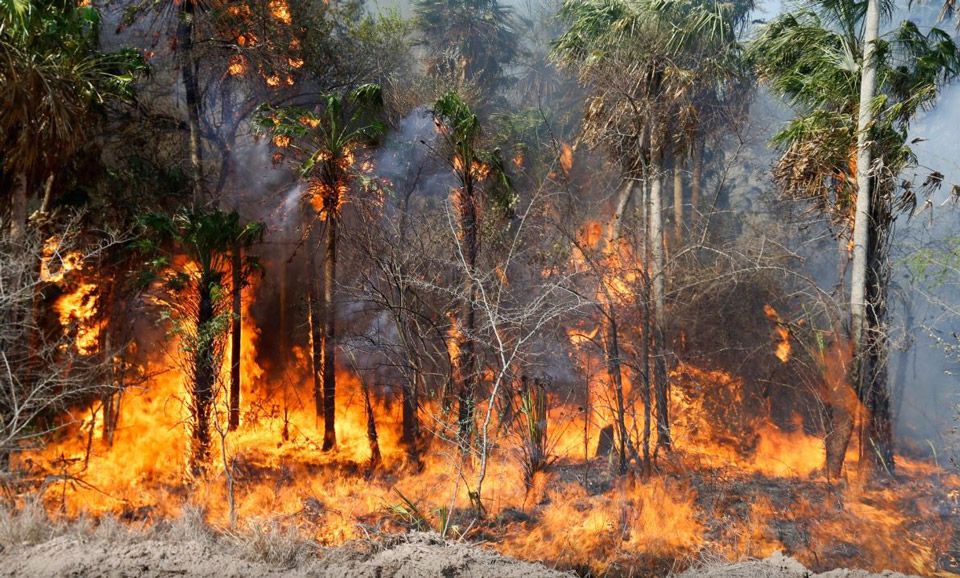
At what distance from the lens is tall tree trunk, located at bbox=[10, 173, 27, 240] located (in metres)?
9.50

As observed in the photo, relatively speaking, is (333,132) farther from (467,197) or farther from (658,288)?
(658,288)

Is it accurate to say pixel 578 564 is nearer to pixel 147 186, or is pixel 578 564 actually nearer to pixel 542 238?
pixel 542 238

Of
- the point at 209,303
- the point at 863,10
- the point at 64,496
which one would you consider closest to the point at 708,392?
the point at 863,10

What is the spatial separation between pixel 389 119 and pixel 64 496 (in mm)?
9475

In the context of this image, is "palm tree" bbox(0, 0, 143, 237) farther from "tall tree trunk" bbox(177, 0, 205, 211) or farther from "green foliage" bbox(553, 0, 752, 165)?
"green foliage" bbox(553, 0, 752, 165)

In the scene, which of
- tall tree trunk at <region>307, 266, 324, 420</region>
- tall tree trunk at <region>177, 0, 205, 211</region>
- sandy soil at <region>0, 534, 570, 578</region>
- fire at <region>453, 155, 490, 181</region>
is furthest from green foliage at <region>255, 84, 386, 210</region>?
sandy soil at <region>0, 534, 570, 578</region>

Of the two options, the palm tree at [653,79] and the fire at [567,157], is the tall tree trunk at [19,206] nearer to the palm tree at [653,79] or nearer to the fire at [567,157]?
the palm tree at [653,79]

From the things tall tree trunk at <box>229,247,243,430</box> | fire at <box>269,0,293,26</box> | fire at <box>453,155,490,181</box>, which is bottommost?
tall tree trunk at <box>229,247,243,430</box>

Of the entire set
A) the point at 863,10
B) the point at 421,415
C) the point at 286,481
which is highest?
the point at 863,10

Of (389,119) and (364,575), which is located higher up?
(389,119)

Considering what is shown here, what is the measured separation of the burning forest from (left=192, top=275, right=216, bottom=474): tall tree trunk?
4cm

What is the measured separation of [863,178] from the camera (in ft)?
34.7

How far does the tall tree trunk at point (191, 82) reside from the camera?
1284 centimetres

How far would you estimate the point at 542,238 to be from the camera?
13.6m
